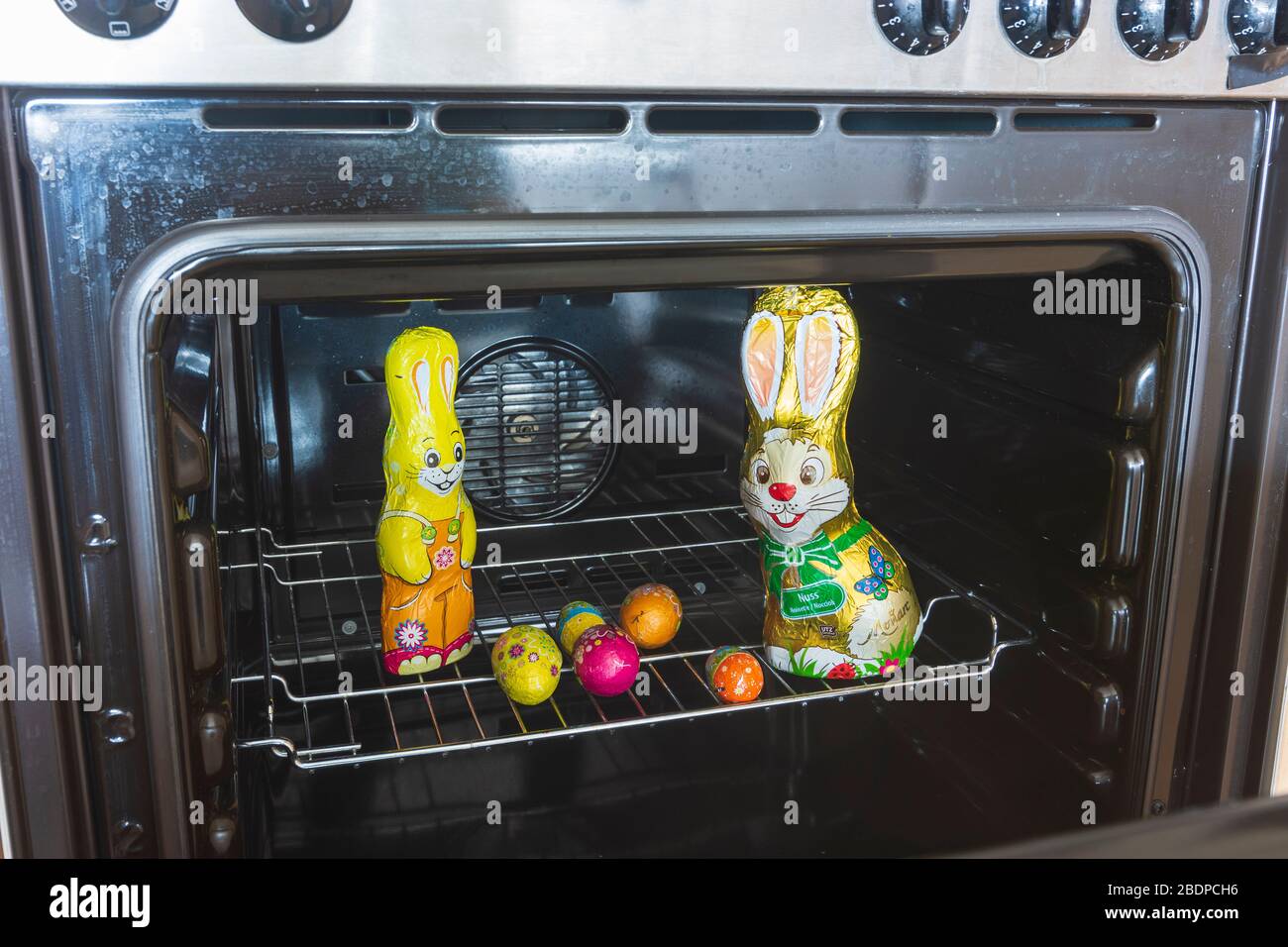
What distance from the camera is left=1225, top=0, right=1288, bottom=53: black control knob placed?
779 mm

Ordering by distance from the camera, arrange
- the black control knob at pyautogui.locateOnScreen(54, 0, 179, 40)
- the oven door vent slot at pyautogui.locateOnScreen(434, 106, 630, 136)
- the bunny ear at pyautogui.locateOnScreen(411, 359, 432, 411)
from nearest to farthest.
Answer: the black control knob at pyautogui.locateOnScreen(54, 0, 179, 40)
the oven door vent slot at pyautogui.locateOnScreen(434, 106, 630, 136)
the bunny ear at pyautogui.locateOnScreen(411, 359, 432, 411)

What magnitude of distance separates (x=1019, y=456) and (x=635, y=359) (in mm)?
425

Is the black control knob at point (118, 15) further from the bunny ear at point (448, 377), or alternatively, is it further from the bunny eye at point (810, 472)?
the bunny eye at point (810, 472)

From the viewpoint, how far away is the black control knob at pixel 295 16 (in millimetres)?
611

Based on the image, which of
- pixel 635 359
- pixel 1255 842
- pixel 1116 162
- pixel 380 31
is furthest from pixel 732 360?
pixel 1255 842

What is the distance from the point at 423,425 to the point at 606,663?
282mm

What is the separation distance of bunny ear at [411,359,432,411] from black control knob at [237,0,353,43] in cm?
37

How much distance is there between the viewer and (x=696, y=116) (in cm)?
73

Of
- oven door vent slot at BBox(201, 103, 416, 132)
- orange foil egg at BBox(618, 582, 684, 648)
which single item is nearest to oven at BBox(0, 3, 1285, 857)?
oven door vent slot at BBox(201, 103, 416, 132)

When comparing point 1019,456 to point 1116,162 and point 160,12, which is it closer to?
point 1116,162

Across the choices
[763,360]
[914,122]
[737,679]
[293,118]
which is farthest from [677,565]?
[293,118]

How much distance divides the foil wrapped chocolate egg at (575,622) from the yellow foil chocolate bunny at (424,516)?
10 cm

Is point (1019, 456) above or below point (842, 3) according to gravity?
below

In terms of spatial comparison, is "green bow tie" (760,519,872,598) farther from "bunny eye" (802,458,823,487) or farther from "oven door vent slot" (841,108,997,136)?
"oven door vent slot" (841,108,997,136)
